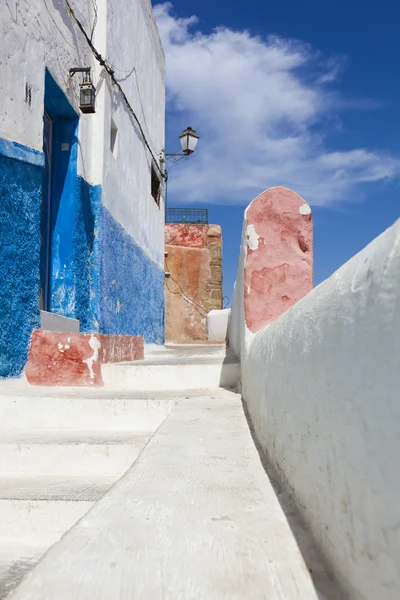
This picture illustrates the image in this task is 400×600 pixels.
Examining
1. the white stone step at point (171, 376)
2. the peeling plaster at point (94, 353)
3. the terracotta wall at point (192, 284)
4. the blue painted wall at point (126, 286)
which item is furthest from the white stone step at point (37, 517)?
the terracotta wall at point (192, 284)

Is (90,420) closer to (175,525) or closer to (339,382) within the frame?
(175,525)

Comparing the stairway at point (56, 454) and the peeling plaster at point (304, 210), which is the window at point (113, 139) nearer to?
the peeling plaster at point (304, 210)

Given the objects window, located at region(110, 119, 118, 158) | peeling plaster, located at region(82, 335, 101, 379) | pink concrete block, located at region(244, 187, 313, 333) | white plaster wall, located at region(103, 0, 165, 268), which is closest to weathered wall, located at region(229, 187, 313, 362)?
pink concrete block, located at region(244, 187, 313, 333)

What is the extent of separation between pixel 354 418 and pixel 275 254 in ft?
8.17

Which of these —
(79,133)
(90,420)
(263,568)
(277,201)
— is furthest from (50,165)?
(263,568)

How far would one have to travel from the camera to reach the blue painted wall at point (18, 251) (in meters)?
3.42

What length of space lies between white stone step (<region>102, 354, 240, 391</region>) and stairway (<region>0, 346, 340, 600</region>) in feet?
1.78

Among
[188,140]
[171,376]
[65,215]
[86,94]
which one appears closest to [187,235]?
[188,140]

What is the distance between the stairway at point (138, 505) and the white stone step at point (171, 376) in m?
0.54

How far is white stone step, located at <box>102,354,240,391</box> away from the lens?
4.04 m

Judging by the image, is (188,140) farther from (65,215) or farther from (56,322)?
(56,322)

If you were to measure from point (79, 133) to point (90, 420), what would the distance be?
3.32m

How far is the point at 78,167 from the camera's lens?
16.8 feet

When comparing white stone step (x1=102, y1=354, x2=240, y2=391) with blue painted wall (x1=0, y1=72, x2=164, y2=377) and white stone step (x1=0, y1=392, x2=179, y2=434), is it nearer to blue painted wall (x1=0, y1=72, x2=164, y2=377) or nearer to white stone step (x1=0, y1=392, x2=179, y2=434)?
blue painted wall (x1=0, y1=72, x2=164, y2=377)
